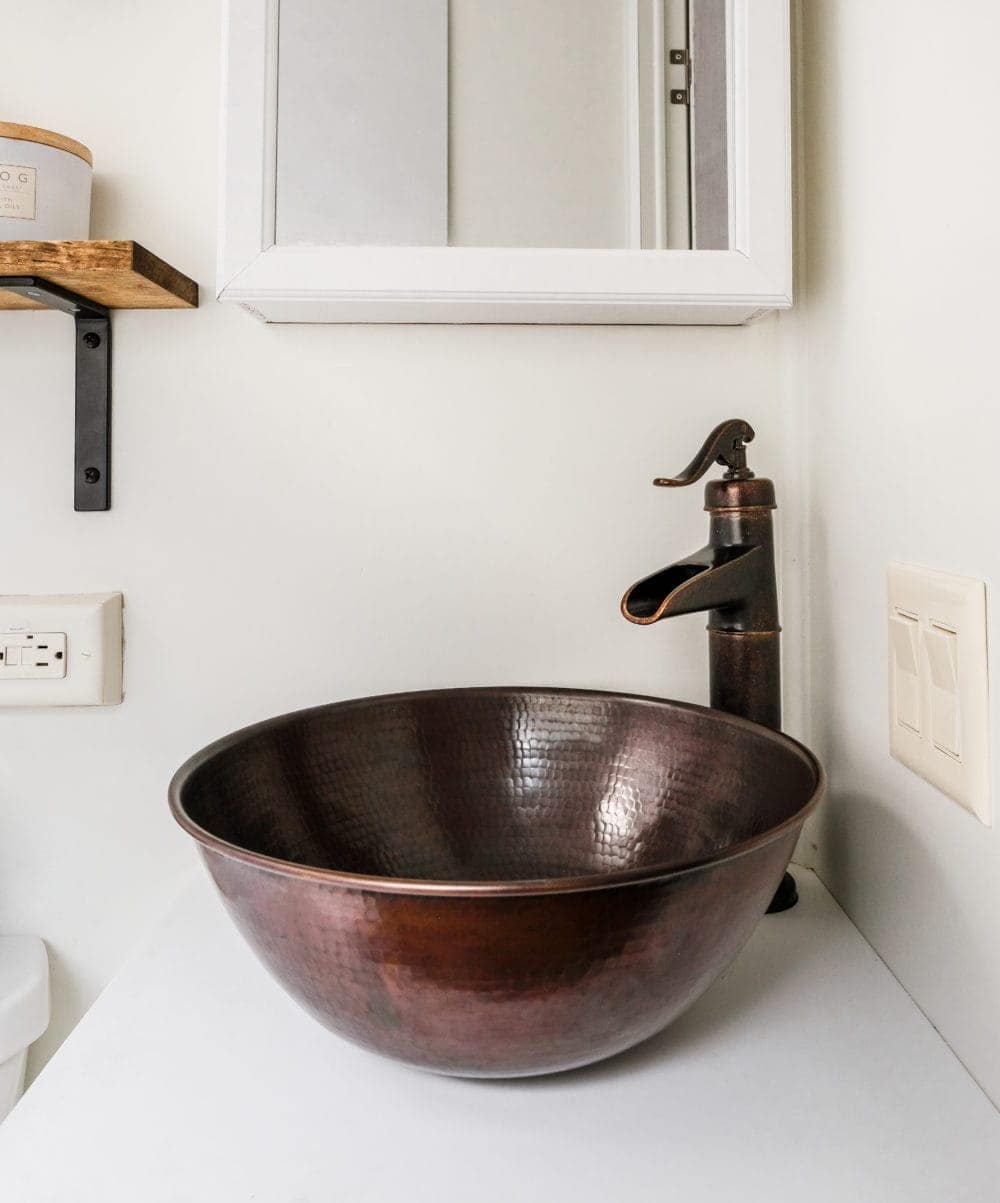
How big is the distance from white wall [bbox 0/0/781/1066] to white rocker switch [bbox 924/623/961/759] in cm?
32

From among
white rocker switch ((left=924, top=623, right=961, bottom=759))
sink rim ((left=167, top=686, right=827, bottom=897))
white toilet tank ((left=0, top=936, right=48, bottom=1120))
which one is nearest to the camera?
sink rim ((left=167, top=686, right=827, bottom=897))

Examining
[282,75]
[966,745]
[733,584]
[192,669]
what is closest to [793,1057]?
[966,745]

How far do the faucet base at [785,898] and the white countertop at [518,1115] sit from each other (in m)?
0.11

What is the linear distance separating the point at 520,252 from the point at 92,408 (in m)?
0.42

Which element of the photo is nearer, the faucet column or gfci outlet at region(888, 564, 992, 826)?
gfci outlet at region(888, 564, 992, 826)

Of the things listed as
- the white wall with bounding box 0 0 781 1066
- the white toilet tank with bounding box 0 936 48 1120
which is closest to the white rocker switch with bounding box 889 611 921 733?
the white wall with bounding box 0 0 781 1066

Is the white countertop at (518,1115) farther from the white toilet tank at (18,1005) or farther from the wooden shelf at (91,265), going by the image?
the wooden shelf at (91,265)

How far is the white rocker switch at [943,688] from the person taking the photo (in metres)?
0.54

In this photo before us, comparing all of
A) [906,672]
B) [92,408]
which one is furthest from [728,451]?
[92,408]

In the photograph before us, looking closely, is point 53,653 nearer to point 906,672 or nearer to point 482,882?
point 482,882

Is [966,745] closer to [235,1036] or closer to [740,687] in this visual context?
[740,687]

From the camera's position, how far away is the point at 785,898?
2.43 ft

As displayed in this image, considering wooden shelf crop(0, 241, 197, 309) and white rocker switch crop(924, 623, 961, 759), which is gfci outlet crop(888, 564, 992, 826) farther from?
wooden shelf crop(0, 241, 197, 309)

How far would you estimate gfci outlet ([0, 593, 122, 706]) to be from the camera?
0.83 m
